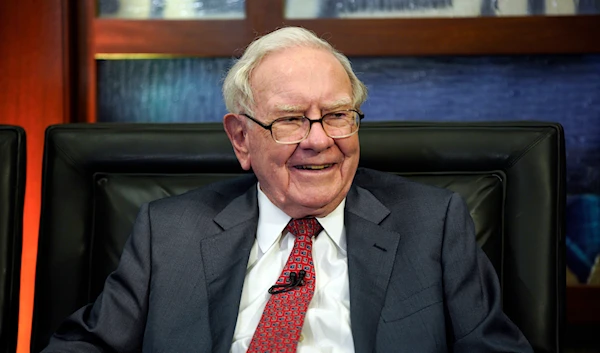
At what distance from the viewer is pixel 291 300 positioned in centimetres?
161

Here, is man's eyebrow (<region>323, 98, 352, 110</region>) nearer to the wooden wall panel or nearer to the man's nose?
the man's nose

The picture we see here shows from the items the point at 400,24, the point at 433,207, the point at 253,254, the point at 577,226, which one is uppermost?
the point at 400,24

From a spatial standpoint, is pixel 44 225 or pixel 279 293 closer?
pixel 279 293

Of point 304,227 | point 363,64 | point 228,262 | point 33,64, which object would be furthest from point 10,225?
point 363,64

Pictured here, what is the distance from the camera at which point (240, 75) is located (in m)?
1.71

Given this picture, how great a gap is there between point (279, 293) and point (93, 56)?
4.78 ft

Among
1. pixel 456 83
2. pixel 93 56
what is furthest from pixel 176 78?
pixel 456 83

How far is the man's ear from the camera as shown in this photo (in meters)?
1.76

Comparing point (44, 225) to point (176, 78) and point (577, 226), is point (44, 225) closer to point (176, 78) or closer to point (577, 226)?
point (176, 78)

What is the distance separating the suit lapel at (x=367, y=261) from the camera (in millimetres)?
1569

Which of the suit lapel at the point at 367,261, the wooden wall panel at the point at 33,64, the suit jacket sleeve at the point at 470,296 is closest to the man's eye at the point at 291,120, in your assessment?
the suit lapel at the point at 367,261

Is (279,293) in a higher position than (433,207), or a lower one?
lower

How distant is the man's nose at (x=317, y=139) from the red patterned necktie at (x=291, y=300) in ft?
0.63

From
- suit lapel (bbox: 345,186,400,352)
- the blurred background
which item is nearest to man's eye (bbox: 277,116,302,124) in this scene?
suit lapel (bbox: 345,186,400,352)
